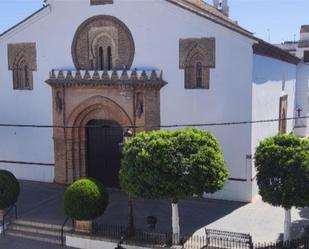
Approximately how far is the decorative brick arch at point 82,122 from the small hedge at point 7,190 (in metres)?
3.95

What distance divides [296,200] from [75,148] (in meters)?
10.4

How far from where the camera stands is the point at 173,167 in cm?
1252

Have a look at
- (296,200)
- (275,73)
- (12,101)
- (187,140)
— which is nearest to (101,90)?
(12,101)

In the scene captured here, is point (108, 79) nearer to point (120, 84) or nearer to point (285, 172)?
point (120, 84)

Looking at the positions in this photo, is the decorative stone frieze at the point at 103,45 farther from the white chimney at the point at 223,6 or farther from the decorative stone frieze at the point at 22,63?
the white chimney at the point at 223,6

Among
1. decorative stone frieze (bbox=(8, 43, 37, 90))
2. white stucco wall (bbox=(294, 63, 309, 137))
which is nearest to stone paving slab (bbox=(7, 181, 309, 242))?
decorative stone frieze (bbox=(8, 43, 37, 90))

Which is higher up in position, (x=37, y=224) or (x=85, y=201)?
(x=85, y=201)

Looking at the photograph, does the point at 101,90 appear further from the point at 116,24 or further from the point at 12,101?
the point at 12,101

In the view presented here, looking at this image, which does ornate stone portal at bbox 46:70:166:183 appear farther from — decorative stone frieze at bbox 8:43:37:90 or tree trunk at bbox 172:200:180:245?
tree trunk at bbox 172:200:180:245

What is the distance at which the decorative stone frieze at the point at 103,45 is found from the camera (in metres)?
18.2

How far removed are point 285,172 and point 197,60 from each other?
6.56m

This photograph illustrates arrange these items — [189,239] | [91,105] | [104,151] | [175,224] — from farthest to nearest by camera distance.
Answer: [104,151] → [91,105] → [189,239] → [175,224]

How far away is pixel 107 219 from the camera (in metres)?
15.7

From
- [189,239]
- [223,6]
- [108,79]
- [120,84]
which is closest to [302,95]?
[223,6]
